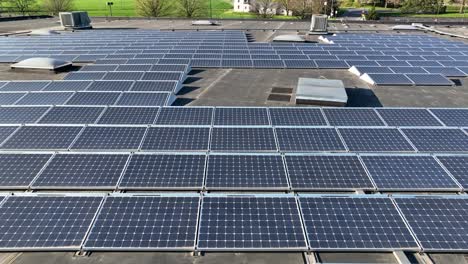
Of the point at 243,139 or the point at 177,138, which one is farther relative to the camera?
the point at 177,138

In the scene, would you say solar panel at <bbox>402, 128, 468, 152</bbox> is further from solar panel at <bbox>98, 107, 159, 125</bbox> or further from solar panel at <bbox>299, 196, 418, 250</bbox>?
solar panel at <bbox>98, 107, 159, 125</bbox>

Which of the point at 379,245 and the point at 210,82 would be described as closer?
the point at 379,245

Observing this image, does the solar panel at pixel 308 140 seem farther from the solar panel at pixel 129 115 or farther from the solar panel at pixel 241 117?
the solar panel at pixel 129 115

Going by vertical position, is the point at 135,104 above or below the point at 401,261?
above

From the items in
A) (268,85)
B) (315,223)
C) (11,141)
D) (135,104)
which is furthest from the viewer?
(268,85)

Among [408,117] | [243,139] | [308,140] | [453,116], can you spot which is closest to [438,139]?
[408,117]

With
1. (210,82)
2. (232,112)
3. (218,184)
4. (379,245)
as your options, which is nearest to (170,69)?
(210,82)

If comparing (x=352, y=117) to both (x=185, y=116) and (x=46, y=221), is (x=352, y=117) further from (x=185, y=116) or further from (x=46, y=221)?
(x=46, y=221)

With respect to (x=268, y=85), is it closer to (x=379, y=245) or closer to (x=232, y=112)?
(x=232, y=112)
